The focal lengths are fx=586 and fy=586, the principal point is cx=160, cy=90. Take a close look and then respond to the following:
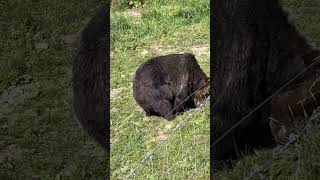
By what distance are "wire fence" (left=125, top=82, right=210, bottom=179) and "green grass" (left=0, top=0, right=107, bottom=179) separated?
0.58 meters

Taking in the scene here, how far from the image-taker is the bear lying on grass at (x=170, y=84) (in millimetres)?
4078

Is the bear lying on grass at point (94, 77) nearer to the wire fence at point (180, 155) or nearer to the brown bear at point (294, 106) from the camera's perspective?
the wire fence at point (180, 155)

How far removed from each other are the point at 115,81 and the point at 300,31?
1190 millimetres

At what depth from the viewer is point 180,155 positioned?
372 centimetres

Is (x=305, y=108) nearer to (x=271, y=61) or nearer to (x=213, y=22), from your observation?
(x=271, y=61)

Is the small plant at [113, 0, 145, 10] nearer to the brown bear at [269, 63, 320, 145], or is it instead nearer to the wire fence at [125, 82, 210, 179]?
the wire fence at [125, 82, 210, 179]

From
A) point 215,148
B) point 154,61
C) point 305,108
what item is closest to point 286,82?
point 305,108

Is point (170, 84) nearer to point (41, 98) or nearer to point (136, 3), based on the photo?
point (136, 3)

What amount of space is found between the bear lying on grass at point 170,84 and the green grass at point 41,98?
53 centimetres

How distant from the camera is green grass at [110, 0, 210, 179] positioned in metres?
3.66

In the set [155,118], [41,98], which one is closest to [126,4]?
[155,118]

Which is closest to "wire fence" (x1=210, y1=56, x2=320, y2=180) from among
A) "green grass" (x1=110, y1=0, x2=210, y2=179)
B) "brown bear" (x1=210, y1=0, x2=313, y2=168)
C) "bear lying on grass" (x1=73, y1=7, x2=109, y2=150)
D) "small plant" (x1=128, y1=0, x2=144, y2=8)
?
"brown bear" (x1=210, y1=0, x2=313, y2=168)

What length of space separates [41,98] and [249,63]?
3507mm

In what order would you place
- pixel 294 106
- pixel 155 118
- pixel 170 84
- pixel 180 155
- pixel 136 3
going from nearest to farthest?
pixel 294 106 < pixel 180 155 < pixel 155 118 < pixel 170 84 < pixel 136 3
